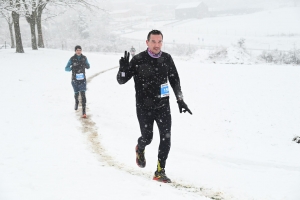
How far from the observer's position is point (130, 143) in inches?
292

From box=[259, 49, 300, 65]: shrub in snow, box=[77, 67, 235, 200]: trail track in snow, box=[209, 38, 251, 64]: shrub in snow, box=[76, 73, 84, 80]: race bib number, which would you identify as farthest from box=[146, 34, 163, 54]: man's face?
box=[259, 49, 300, 65]: shrub in snow

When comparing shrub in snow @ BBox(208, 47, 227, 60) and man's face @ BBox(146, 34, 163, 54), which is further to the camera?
shrub in snow @ BBox(208, 47, 227, 60)

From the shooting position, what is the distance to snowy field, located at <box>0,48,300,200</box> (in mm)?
4254

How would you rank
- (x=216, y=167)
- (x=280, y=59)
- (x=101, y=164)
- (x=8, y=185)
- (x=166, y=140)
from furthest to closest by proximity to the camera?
(x=280, y=59)
(x=216, y=167)
(x=101, y=164)
(x=166, y=140)
(x=8, y=185)

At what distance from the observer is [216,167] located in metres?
6.48

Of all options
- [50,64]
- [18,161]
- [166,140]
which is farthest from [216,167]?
[50,64]

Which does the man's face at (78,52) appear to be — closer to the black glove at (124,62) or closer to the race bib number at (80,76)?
the race bib number at (80,76)

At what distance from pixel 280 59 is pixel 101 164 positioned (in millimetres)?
32946

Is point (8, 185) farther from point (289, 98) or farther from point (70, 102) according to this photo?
point (289, 98)

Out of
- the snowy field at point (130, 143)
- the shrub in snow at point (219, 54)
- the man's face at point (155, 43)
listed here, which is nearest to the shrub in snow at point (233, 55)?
the shrub in snow at point (219, 54)

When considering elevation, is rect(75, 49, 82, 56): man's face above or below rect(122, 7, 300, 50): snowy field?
below

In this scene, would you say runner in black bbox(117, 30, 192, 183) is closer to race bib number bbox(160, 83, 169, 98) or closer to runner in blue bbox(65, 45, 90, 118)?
race bib number bbox(160, 83, 169, 98)

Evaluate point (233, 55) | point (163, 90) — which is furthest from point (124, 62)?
point (233, 55)

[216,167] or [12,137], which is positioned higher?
[12,137]
